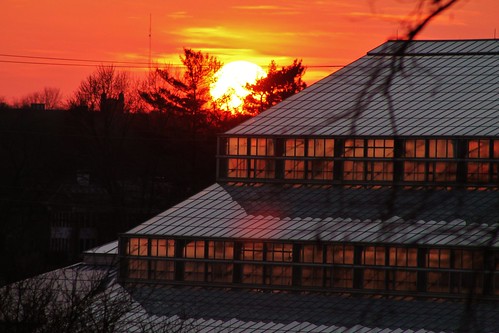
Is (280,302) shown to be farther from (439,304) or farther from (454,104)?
(454,104)

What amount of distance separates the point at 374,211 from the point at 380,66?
964 inches

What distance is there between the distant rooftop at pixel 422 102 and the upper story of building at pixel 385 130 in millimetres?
31

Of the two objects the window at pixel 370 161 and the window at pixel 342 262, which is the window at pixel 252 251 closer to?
the window at pixel 342 262

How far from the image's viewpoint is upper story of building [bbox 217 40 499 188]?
33.1m

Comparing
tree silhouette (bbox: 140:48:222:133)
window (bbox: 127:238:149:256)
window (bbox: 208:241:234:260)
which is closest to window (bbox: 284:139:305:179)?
window (bbox: 208:241:234:260)

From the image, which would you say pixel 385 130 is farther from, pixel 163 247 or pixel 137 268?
pixel 137 268

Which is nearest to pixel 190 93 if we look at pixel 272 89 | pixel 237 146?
pixel 272 89

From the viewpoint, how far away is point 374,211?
30.5m

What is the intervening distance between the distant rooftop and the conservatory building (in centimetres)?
4

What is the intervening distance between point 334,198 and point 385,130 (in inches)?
197

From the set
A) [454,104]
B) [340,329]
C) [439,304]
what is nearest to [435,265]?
[439,304]

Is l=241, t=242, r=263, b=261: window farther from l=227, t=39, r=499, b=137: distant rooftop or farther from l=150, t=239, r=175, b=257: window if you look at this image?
l=227, t=39, r=499, b=137: distant rooftop

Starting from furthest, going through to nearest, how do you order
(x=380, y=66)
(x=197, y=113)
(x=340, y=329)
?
1. (x=197, y=113)
2. (x=340, y=329)
3. (x=380, y=66)

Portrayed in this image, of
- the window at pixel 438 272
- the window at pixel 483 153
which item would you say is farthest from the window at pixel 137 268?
the window at pixel 483 153
